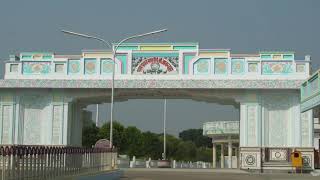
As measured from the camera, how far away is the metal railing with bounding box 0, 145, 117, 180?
14.2 meters

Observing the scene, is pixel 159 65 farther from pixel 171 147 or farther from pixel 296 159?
pixel 171 147

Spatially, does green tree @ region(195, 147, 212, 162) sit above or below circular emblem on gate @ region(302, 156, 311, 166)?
below

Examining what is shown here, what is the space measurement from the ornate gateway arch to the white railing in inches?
615

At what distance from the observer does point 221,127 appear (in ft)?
179

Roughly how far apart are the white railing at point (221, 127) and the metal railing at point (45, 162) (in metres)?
29.4

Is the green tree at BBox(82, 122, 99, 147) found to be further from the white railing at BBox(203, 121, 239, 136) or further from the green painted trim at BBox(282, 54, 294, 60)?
the green painted trim at BBox(282, 54, 294, 60)

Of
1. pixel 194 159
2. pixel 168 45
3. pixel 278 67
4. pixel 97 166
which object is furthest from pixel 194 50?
pixel 194 159

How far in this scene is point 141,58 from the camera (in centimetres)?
3688

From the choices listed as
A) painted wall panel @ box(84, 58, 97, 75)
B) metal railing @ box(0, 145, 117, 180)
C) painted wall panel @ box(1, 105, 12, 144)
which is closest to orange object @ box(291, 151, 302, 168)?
painted wall panel @ box(84, 58, 97, 75)

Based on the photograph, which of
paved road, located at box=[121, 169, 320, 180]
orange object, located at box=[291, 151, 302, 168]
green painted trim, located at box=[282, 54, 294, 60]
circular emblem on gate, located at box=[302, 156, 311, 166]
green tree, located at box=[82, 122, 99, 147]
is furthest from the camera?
green tree, located at box=[82, 122, 99, 147]

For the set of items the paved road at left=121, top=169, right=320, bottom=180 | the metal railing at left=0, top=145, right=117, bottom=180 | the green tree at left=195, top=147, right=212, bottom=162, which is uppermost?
the metal railing at left=0, top=145, right=117, bottom=180

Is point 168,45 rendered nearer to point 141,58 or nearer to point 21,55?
point 141,58

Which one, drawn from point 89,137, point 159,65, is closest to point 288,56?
point 159,65

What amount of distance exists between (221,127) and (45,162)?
38.9 metres
